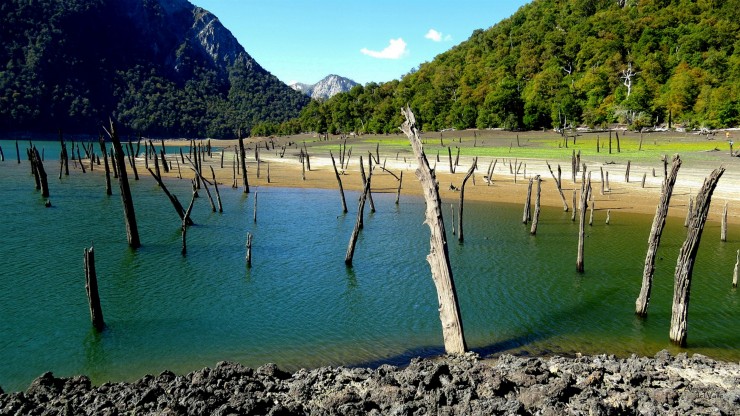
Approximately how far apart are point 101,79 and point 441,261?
186 m

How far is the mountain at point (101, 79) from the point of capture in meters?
142

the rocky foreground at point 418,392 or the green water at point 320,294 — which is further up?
the rocky foreground at point 418,392

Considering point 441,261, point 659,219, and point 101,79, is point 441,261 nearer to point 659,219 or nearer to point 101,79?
point 659,219

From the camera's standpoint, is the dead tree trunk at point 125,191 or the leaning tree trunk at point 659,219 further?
the dead tree trunk at point 125,191

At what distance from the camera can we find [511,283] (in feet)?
55.8

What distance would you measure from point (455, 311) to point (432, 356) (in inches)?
53.4

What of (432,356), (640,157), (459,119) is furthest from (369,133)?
(432,356)

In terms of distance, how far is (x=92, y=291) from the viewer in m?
12.4

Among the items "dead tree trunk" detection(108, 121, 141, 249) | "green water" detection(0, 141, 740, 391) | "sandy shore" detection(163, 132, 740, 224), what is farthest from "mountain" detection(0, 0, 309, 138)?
"dead tree trunk" detection(108, 121, 141, 249)

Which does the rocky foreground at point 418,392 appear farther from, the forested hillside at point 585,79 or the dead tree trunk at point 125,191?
the forested hillside at point 585,79

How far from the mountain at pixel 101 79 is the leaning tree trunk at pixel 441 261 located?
123417 millimetres

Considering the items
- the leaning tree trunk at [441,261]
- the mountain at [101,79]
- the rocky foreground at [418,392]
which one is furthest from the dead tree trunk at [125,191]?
the mountain at [101,79]

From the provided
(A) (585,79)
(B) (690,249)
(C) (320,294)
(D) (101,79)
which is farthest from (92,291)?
(D) (101,79)

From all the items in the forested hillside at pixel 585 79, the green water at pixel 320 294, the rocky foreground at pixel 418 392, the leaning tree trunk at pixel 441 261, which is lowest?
the green water at pixel 320 294
